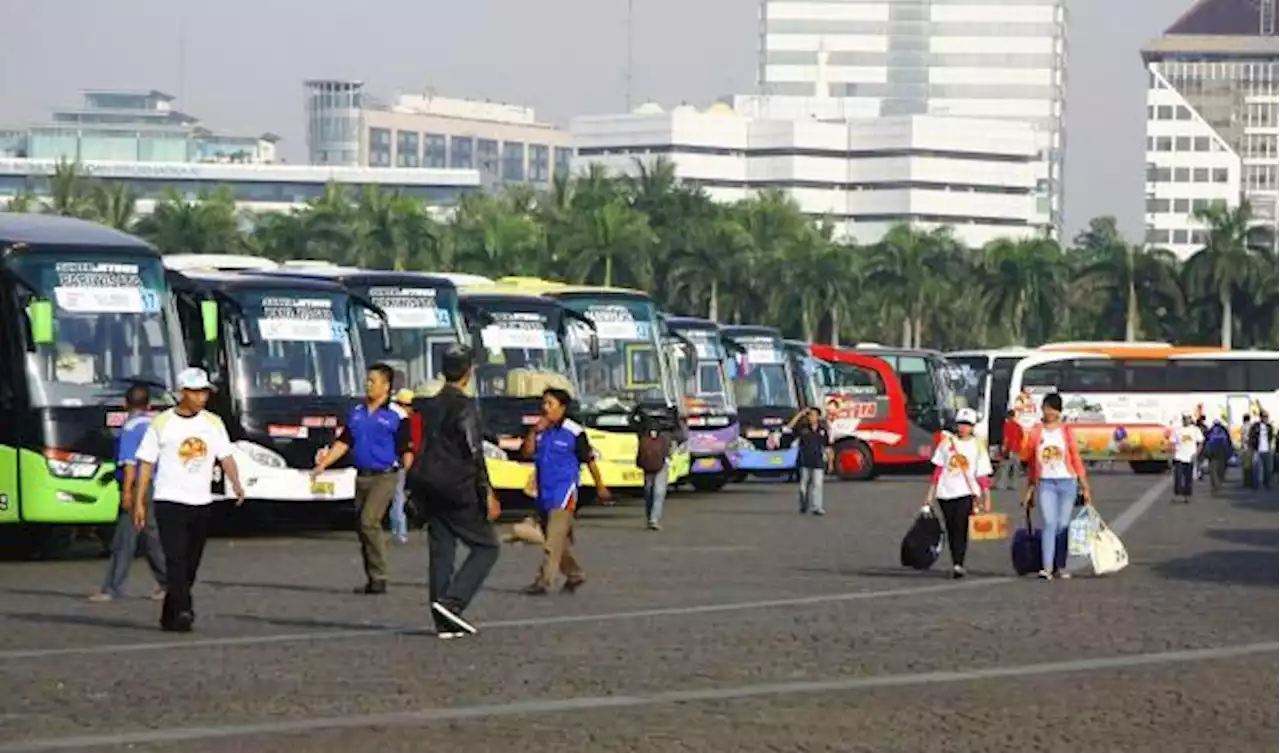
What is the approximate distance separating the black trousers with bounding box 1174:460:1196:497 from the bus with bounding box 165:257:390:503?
1910 centimetres

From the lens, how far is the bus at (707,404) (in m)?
44.7

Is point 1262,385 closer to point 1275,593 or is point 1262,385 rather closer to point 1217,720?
point 1275,593

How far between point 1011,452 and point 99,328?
24203 millimetres

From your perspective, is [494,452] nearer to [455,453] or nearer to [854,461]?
[455,453]

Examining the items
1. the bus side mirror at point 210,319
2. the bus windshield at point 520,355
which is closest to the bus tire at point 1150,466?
the bus windshield at point 520,355

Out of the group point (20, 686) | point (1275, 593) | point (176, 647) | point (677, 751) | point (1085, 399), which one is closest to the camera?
point (677, 751)

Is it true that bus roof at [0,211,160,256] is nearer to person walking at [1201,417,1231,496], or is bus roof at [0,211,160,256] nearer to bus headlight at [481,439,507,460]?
bus headlight at [481,439,507,460]

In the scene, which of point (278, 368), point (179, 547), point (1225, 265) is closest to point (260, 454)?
point (278, 368)

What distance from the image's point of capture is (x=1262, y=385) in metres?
71.1

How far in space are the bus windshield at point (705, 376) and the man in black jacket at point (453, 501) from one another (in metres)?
25.6

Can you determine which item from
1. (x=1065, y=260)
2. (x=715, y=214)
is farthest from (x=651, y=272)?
(x=1065, y=260)

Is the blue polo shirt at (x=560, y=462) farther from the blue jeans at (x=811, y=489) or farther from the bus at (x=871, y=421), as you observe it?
the bus at (x=871, y=421)

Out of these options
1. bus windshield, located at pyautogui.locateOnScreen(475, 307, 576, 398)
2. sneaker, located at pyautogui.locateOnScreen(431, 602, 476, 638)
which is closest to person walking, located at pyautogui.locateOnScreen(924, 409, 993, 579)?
sneaker, located at pyautogui.locateOnScreen(431, 602, 476, 638)

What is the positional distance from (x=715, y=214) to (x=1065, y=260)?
1586 centimetres
